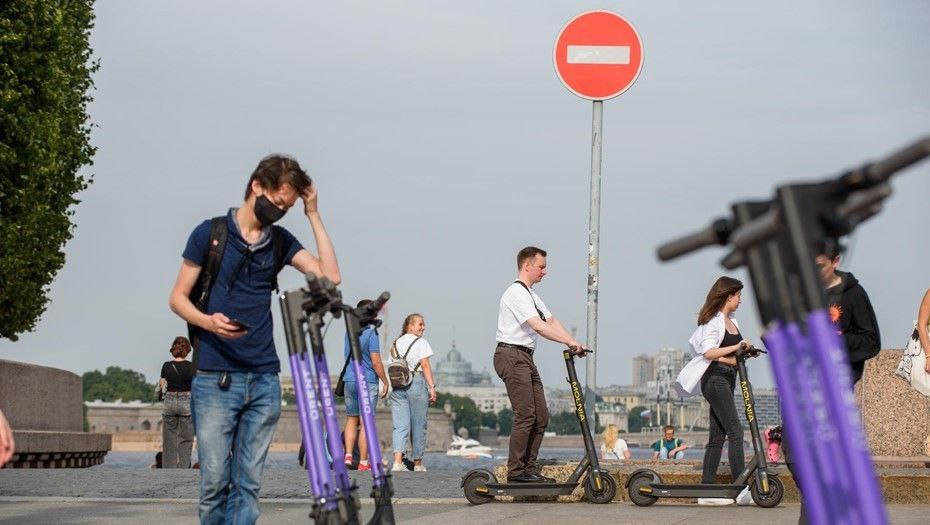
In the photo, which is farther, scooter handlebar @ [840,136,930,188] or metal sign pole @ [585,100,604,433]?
metal sign pole @ [585,100,604,433]

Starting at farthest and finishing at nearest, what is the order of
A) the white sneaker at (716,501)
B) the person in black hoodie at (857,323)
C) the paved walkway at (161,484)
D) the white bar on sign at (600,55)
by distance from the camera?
the paved walkway at (161,484) → the white sneaker at (716,501) → the white bar on sign at (600,55) → the person in black hoodie at (857,323)

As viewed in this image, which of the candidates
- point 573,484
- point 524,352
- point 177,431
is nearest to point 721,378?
point 573,484

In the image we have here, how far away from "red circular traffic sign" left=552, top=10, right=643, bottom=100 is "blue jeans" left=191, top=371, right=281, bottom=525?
5.90 meters

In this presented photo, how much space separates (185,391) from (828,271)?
11994 millimetres

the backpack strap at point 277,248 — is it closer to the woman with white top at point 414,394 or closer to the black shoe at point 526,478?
the black shoe at point 526,478

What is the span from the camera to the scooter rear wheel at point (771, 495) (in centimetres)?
1176

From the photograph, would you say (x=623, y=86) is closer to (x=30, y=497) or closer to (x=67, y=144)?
(x=30, y=497)

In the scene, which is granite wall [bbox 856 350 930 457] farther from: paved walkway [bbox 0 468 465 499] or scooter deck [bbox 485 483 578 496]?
scooter deck [bbox 485 483 578 496]

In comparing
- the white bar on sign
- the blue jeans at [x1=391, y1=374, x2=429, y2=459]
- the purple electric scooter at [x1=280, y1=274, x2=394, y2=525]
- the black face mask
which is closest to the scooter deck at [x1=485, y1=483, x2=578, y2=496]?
the white bar on sign

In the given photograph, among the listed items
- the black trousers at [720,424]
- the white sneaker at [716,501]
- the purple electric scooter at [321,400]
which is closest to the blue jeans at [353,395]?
the white sneaker at [716,501]

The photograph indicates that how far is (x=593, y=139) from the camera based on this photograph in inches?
502

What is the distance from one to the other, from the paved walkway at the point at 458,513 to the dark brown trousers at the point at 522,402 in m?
0.37

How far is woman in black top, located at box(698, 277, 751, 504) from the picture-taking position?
1184cm

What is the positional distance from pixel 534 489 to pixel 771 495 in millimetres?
1683
